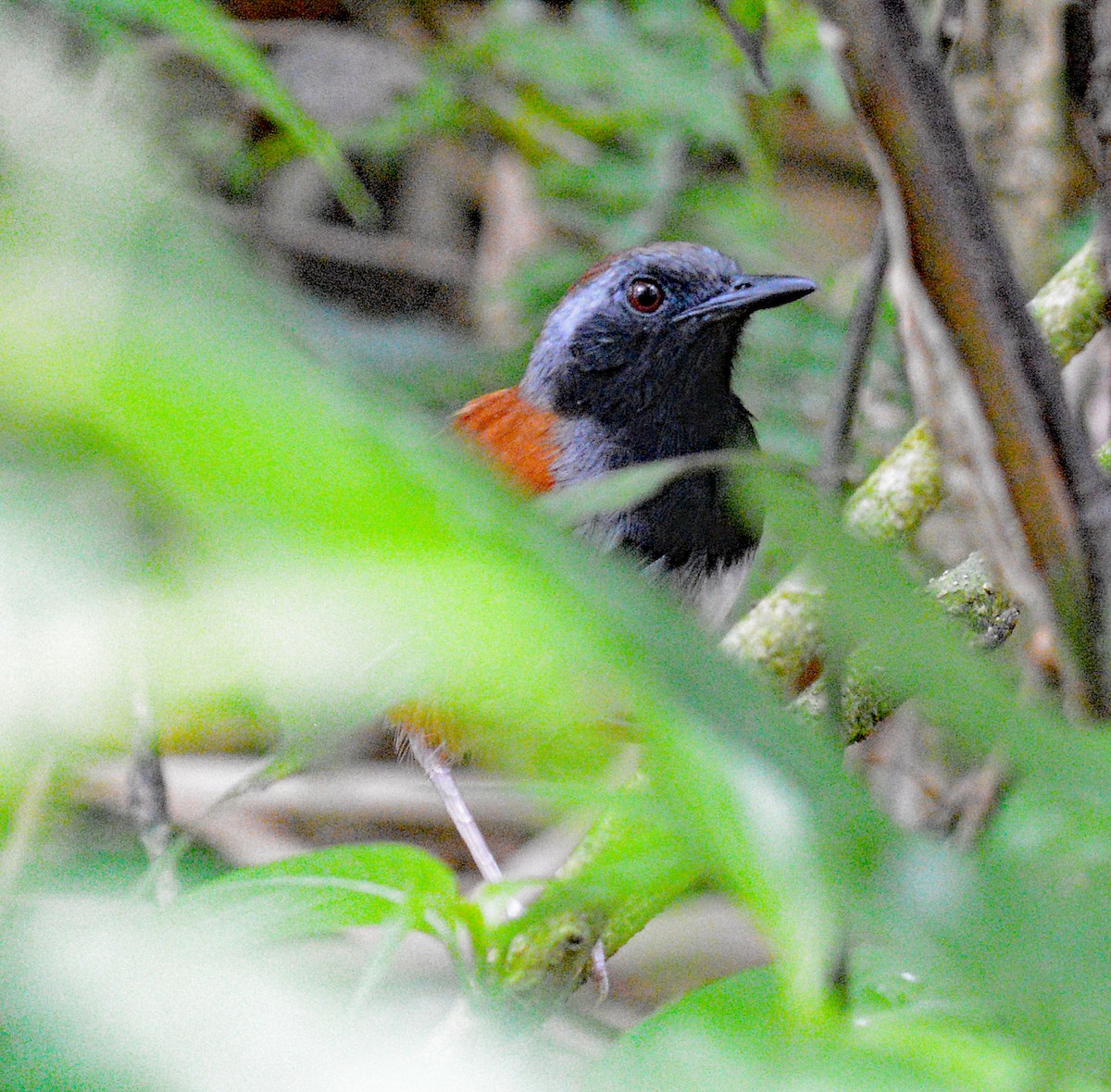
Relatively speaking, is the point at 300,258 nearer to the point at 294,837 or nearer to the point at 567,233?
the point at 567,233

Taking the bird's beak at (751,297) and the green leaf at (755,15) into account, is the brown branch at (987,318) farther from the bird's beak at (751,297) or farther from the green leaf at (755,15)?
the bird's beak at (751,297)

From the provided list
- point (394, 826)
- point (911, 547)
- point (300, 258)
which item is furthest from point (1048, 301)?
point (300, 258)

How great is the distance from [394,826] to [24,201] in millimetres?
3690

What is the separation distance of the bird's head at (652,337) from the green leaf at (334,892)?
1.95 meters

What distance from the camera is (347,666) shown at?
1.31ft

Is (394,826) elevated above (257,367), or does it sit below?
below

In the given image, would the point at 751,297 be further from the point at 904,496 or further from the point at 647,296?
the point at 904,496

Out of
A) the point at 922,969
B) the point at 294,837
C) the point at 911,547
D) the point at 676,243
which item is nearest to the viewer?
the point at 922,969

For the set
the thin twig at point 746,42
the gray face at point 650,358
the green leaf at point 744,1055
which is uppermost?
the thin twig at point 746,42

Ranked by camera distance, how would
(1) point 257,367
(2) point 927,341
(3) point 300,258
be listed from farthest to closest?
(3) point 300,258 < (2) point 927,341 < (1) point 257,367

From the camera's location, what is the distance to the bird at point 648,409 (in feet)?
7.97

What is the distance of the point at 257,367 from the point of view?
37 centimetres

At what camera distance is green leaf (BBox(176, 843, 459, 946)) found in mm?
888

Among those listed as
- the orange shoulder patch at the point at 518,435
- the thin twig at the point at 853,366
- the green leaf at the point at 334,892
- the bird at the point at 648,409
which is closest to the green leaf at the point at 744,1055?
the green leaf at the point at 334,892
